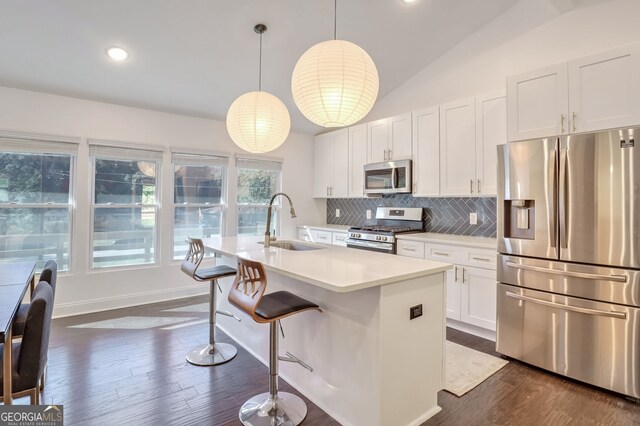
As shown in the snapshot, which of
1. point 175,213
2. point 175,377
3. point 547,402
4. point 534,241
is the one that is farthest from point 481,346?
point 175,213

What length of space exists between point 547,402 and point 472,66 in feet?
10.9

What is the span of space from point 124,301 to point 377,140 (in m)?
3.76

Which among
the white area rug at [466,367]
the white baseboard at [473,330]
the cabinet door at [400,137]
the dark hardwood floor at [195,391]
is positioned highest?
the cabinet door at [400,137]

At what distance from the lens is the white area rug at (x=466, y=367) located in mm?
2334

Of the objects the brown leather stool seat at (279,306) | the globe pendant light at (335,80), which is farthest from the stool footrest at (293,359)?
the globe pendant light at (335,80)

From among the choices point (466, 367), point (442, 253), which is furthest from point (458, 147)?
point (466, 367)

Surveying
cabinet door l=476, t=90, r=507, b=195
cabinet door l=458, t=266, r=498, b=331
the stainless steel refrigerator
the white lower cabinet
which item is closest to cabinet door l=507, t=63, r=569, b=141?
the stainless steel refrigerator

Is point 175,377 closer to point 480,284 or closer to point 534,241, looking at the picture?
point 480,284

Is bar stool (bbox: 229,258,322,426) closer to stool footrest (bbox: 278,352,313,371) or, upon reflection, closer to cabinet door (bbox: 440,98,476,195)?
stool footrest (bbox: 278,352,313,371)

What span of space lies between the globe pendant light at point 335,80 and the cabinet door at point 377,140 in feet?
7.81

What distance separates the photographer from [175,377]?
7.98ft

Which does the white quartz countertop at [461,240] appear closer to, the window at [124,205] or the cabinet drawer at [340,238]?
the cabinet drawer at [340,238]

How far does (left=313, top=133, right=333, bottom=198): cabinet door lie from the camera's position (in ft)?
17.4

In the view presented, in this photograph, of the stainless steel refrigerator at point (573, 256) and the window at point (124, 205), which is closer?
the stainless steel refrigerator at point (573, 256)
